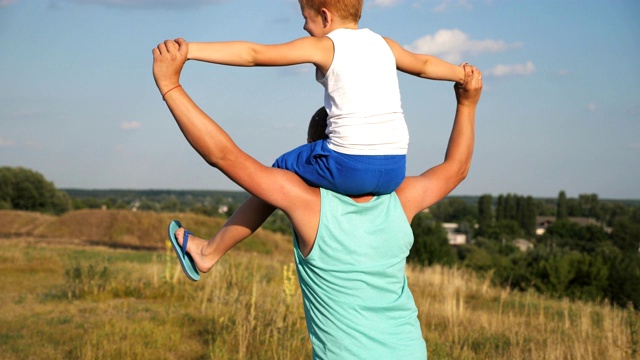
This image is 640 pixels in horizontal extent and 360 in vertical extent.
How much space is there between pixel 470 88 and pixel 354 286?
0.96 metres

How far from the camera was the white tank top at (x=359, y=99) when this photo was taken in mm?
2072

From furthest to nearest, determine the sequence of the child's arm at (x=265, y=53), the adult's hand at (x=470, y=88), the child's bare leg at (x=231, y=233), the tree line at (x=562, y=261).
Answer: the tree line at (x=562, y=261), the adult's hand at (x=470, y=88), the child's bare leg at (x=231, y=233), the child's arm at (x=265, y=53)

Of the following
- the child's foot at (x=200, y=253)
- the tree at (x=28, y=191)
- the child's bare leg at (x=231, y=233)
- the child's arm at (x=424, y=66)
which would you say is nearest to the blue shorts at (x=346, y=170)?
the child's bare leg at (x=231, y=233)

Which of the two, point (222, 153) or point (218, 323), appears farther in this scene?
point (218, 323)

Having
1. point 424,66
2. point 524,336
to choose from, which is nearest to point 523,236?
point 524,336

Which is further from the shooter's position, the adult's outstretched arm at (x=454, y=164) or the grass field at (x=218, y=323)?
the grass field at (x=218, y=323)

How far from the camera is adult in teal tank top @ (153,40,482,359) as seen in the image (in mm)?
2008

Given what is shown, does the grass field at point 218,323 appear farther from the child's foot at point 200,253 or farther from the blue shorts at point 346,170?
the blue shorts at point 346,170

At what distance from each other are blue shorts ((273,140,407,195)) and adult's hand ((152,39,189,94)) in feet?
1.36

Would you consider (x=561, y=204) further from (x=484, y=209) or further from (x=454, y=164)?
(x=454, y=164)

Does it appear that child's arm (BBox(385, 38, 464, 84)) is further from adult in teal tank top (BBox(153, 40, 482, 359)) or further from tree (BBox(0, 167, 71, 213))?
tree (BBox(0, 167, 71, 213))

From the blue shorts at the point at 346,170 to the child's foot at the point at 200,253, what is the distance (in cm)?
49

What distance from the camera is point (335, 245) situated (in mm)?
2072

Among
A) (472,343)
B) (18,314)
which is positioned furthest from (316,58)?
(18,314)
